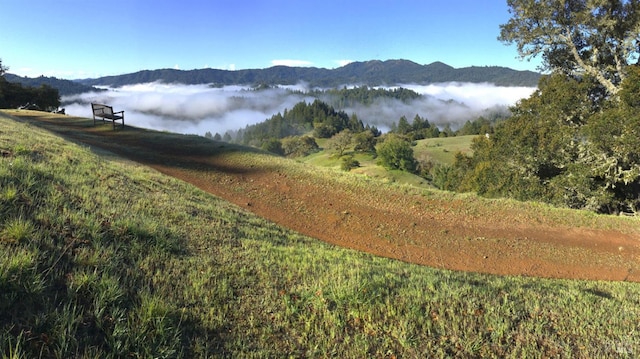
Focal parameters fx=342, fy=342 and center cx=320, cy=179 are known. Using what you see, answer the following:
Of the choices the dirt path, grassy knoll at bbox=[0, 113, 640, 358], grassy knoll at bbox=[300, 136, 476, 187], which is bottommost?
grassy knoll at bbox=[300, 136, 476, 187]

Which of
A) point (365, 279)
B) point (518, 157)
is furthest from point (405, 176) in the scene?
point (365, 279)

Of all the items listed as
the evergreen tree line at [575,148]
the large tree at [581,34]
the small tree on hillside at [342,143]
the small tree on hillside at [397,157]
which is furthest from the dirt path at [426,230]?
the small tree on hillside at [342,143]

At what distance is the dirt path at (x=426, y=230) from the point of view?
960cm

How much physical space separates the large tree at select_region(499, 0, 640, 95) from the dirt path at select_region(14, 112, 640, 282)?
1200 centimetres

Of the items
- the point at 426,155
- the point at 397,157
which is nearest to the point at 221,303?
the point at 397,157

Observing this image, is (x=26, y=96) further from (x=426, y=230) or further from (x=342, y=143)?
(x=342, y=143)

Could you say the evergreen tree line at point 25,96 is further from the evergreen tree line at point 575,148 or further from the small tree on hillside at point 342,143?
the small tree on hillside at point 342,143

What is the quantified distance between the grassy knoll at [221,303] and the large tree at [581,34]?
1790 cm

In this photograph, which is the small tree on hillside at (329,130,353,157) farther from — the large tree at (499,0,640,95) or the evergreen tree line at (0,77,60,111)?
the large tree at (499,0,640,95)

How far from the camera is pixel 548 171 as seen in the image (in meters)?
21.0

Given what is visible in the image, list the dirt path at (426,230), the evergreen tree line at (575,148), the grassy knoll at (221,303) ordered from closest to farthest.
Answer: the grassy knoll at (221,303), the dirt path at (426,230), the evergreen tree line at (575,148)

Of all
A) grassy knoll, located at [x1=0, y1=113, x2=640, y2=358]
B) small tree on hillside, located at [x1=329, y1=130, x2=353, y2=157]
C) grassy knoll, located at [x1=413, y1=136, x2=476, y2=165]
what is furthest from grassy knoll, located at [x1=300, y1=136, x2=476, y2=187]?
grassy knoll, located at [x1=0, y1=113, x2=640, y2=358]

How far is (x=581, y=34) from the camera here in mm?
19156

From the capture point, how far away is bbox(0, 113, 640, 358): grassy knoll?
121 inches
